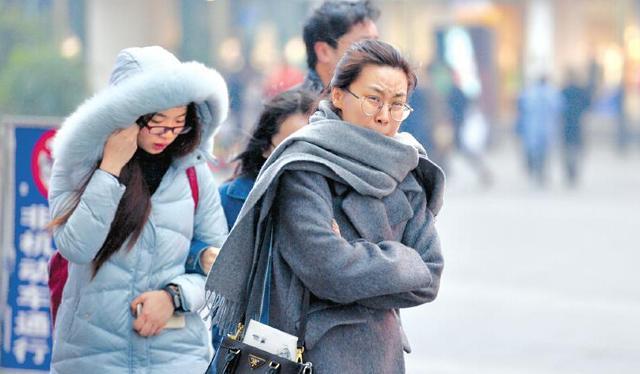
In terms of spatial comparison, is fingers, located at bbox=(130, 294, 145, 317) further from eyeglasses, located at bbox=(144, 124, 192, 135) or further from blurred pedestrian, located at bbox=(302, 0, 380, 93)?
blurred pedestrian, located at bbox=(302, 0, 380, 93)

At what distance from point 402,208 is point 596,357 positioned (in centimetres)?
526

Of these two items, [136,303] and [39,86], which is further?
[39,86]

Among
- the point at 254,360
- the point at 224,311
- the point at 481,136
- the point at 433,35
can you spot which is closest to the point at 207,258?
the point at 224,311

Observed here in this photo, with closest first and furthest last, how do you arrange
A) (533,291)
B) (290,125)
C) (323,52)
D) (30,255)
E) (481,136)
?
(290,125) → (323,52) → (30,255) → (533,291) → (481,136)

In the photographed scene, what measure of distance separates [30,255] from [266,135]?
1.70 meters

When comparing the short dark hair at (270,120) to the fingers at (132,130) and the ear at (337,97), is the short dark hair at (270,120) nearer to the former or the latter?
the fingers at (132,130)

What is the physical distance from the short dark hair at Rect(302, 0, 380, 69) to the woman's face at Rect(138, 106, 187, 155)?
934 millimetres

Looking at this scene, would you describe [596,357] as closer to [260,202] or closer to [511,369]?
[511,369]

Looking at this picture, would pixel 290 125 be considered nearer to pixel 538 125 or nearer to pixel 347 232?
pixel 347 232

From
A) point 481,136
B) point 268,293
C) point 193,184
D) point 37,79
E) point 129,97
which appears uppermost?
point 129,97

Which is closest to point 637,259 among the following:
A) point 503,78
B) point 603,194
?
point 603,194

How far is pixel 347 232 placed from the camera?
10.1 ft

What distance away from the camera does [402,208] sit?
3.10 m

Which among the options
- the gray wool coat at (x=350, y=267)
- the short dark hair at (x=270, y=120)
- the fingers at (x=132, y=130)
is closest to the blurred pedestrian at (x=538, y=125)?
the short dark hair at (x=270, y=120)
